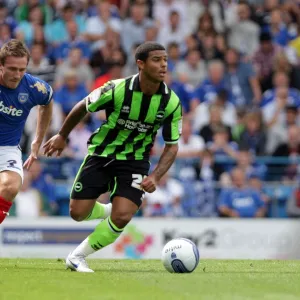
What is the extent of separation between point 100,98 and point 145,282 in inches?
83.4

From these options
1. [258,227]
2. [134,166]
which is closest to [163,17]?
[258,227]

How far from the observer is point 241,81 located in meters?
18.6

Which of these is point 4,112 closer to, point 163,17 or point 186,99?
point 186,99

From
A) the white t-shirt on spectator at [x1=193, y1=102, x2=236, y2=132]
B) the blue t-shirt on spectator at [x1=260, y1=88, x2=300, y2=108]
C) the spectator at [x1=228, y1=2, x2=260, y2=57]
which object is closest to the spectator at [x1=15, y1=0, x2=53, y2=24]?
the spectator at [x1=228, y1=2, x2=260, y2=57]

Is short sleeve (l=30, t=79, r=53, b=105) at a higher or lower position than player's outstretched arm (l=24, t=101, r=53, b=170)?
higher

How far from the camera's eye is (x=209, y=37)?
19094 millimetres

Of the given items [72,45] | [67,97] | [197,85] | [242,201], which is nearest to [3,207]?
[242,201]

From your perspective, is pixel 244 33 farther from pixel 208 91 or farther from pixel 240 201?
pixel 240 201

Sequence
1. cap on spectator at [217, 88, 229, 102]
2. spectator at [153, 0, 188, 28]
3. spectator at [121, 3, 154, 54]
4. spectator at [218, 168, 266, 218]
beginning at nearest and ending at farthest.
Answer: spectator at [218, 168, 266, 218]
cap on spectator at [217, 88, 229, 102]
spectator at [121, 3, 154, 54]
spectator at [153, 0, 188, 28]

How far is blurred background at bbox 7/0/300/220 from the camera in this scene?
1598 centimetres

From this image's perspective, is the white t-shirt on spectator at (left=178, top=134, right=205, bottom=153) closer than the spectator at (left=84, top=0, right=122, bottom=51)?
Yes

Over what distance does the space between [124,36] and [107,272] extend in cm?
1064

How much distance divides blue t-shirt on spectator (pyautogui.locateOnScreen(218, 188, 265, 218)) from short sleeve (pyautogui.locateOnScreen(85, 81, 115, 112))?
259 inches

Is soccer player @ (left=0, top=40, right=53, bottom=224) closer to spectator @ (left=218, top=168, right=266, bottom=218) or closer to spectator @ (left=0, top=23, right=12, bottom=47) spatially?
spectator @ (left=218, top=168, right=266, bottom=218)
